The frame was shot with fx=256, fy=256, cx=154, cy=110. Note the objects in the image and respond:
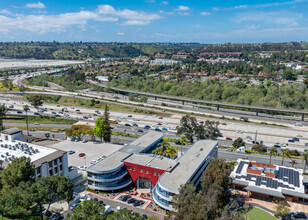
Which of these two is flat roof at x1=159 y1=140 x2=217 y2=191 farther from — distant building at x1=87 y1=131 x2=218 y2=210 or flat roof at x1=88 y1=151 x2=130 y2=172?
flat roof at x1=88 y1=151 x2=130 y2=172

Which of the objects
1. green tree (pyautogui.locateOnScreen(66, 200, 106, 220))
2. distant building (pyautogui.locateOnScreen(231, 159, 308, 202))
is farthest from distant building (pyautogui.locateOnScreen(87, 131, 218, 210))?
green tree (pyautogui.locateOnScreen(66, 200, 106, 220))

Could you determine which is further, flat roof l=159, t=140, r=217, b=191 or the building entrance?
the building entrance

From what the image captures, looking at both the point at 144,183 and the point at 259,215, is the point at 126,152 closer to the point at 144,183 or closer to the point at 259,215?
the point at 144,183

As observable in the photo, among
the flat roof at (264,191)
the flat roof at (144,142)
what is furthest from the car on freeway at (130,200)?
the flat roof at (264,191)

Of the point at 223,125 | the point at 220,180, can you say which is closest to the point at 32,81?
the point at 223,125

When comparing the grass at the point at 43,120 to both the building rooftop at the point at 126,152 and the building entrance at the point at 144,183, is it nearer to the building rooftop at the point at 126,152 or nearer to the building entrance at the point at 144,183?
the building rooftop at the point at 126,152

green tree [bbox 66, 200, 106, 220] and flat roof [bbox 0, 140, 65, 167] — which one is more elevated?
green tree [bbox 66, 200, 106, 220]
